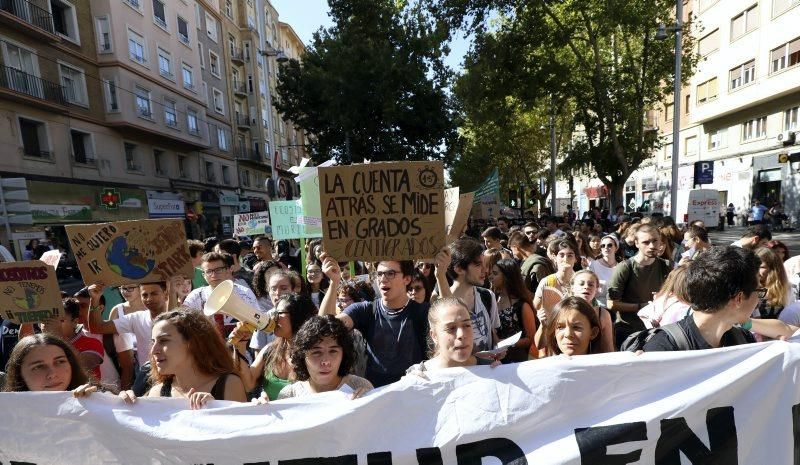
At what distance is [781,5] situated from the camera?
19812 millimetres

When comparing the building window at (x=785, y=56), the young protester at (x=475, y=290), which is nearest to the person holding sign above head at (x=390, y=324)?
the young protester at (x=475, y=290)

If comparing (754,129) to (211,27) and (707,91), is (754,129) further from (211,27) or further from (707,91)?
(211,27)

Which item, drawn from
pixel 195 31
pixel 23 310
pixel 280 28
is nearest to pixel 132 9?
pixel 195 31

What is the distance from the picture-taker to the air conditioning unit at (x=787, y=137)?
776 inches

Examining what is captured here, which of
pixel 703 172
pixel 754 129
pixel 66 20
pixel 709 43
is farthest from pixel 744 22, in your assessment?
pixel 66 20

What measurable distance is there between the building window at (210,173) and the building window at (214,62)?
21.1 ft

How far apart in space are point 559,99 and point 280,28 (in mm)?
41813

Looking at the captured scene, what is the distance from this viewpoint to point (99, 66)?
68.3ft

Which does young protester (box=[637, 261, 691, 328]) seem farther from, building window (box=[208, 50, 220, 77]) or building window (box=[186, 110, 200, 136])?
building window (box=[208, 50, 220, 77])

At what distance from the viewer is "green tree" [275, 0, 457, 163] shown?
58.7 feet

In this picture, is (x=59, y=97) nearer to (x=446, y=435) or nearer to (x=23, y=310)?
→ (x=23, y=310)

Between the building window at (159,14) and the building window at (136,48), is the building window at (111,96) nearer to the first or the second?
the building window at (136,48)

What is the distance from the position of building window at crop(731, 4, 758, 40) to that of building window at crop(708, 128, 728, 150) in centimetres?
503

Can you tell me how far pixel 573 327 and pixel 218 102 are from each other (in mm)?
34484
